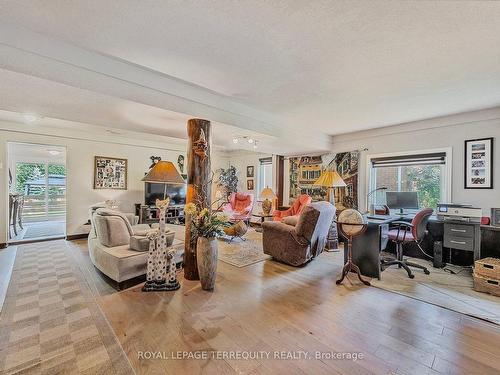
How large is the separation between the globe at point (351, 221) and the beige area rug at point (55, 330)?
2677 millimetres

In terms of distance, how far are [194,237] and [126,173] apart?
4385mm

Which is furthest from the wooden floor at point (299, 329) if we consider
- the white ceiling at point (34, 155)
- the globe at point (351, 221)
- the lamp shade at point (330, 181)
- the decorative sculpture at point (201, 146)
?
the white ceiling at point (34, 155)

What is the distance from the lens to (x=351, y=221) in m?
3.02

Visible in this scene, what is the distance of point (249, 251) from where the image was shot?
459cm

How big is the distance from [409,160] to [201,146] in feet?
13.9

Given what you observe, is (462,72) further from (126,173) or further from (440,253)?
(126,173)

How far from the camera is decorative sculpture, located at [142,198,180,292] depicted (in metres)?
2.88

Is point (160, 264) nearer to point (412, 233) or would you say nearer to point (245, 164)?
point (412, 233)

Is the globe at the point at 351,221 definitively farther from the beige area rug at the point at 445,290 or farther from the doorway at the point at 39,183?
the doorway at the point at 39,183

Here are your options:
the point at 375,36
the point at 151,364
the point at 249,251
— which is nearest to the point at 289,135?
the point at 249,251

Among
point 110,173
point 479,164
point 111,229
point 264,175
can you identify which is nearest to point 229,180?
point 264,175

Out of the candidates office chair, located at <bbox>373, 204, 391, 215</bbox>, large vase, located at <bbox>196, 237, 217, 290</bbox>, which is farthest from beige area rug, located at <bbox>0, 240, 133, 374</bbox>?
office chair, located at <bbox>373, 204, 391, 215</bbox>

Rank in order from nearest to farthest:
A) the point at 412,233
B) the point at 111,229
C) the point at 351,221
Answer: the point at 351,221
the point at 111,229
the point at 412,233

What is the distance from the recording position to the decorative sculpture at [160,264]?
2.88 m
